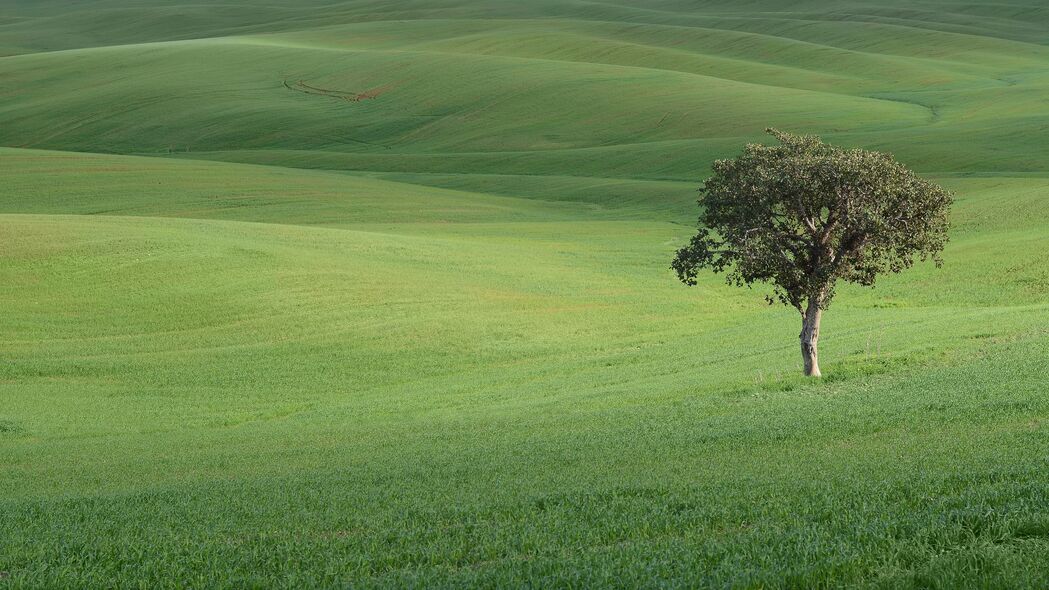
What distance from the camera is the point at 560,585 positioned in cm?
845

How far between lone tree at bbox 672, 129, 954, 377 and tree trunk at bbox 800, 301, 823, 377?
26 mm

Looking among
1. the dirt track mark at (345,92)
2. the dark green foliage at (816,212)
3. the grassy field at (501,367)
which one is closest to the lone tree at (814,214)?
the dark green foliage at (816,212)

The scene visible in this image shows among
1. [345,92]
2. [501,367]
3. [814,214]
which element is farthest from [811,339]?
[345,92]

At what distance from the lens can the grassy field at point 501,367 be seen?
9.98 m

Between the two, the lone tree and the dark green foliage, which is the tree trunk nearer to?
the lone tree

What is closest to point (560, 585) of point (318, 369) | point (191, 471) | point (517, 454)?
point (517, 454)

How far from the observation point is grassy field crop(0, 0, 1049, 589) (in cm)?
998

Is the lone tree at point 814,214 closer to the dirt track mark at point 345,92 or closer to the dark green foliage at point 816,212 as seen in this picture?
the dark green foliage at point 816,212

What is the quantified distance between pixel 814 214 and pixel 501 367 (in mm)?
13101

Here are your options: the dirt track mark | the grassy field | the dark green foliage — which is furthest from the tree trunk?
the dirt track mark

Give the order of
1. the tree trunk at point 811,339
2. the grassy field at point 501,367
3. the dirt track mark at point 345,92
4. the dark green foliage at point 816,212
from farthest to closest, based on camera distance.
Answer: the dirt track mark at point 345,92 → the tree trunk at point 811,339 → the dark green foliage at point 816,212 → the grassy field at point 501,367

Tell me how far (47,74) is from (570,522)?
156m

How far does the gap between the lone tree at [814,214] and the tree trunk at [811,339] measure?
26 millimetres

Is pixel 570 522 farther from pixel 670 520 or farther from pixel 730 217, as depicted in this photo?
pixel 730 217
